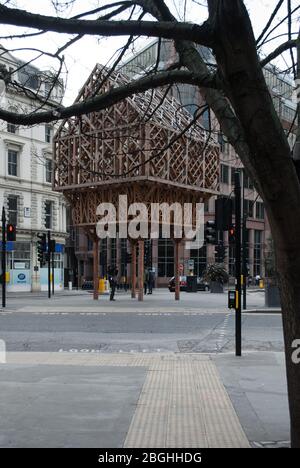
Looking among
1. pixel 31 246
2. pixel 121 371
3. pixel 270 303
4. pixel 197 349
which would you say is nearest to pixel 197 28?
pixel 121 371

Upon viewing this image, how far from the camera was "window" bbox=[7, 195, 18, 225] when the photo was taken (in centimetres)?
4838

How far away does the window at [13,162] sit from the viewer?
1923 inches

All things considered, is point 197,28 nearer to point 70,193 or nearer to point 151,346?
point 151,346

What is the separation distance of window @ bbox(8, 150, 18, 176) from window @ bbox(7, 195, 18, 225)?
2115 millimetres

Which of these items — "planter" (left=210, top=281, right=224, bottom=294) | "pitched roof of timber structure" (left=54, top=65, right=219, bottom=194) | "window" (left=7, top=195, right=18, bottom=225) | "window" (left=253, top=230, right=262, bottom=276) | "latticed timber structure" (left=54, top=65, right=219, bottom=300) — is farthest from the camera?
"window" (left=253, top=230, right=262, bottom=276)

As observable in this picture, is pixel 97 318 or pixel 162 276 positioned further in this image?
pixel 162 276

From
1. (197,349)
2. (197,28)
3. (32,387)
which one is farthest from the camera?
(197,349)

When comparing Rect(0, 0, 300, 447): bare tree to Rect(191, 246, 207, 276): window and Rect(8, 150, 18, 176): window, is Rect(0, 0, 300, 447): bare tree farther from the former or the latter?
Rect(191, 246, 207, 276): window

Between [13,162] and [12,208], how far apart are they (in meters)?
3.90

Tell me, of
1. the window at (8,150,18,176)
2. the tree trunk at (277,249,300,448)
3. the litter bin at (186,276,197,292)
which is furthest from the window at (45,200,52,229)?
the tree trunk at (277,249,300,448)

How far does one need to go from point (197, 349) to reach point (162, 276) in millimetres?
59579

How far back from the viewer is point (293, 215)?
13.4 ft

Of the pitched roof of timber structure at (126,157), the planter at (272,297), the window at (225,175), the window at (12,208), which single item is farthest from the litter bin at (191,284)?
the window at (225,175)

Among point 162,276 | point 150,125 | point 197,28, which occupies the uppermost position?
point 150,125
